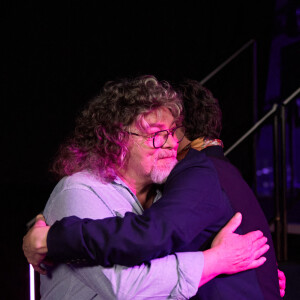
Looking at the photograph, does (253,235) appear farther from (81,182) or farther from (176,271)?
(81,182)

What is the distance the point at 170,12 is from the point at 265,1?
3.63ft

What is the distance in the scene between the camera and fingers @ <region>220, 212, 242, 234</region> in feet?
4.17

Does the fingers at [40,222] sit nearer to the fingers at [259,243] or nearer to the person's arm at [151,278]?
the person's arm at [151,278]

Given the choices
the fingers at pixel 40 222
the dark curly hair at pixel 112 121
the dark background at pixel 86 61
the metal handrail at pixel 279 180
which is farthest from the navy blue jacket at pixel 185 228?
the dark background at pixel 86 61

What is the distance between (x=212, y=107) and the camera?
6.70 ft

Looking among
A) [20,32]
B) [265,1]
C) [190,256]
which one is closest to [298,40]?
[265,1]

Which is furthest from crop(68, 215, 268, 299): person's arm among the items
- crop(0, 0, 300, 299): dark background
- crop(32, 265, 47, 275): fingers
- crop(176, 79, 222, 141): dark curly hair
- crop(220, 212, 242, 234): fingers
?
crop(0, 0, 300, 299): dark background

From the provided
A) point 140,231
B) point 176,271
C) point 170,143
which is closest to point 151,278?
point 176,271

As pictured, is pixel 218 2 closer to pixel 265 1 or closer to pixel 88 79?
pixel 265 1

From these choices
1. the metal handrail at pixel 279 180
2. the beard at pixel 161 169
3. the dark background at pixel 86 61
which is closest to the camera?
the beard at pixel 161 169

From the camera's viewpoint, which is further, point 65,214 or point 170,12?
point 170,12

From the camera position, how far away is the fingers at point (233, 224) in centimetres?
127

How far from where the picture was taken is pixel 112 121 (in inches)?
67.6

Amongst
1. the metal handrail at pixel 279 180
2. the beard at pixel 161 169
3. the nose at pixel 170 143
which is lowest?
the metal handrail at pixel 279 180
